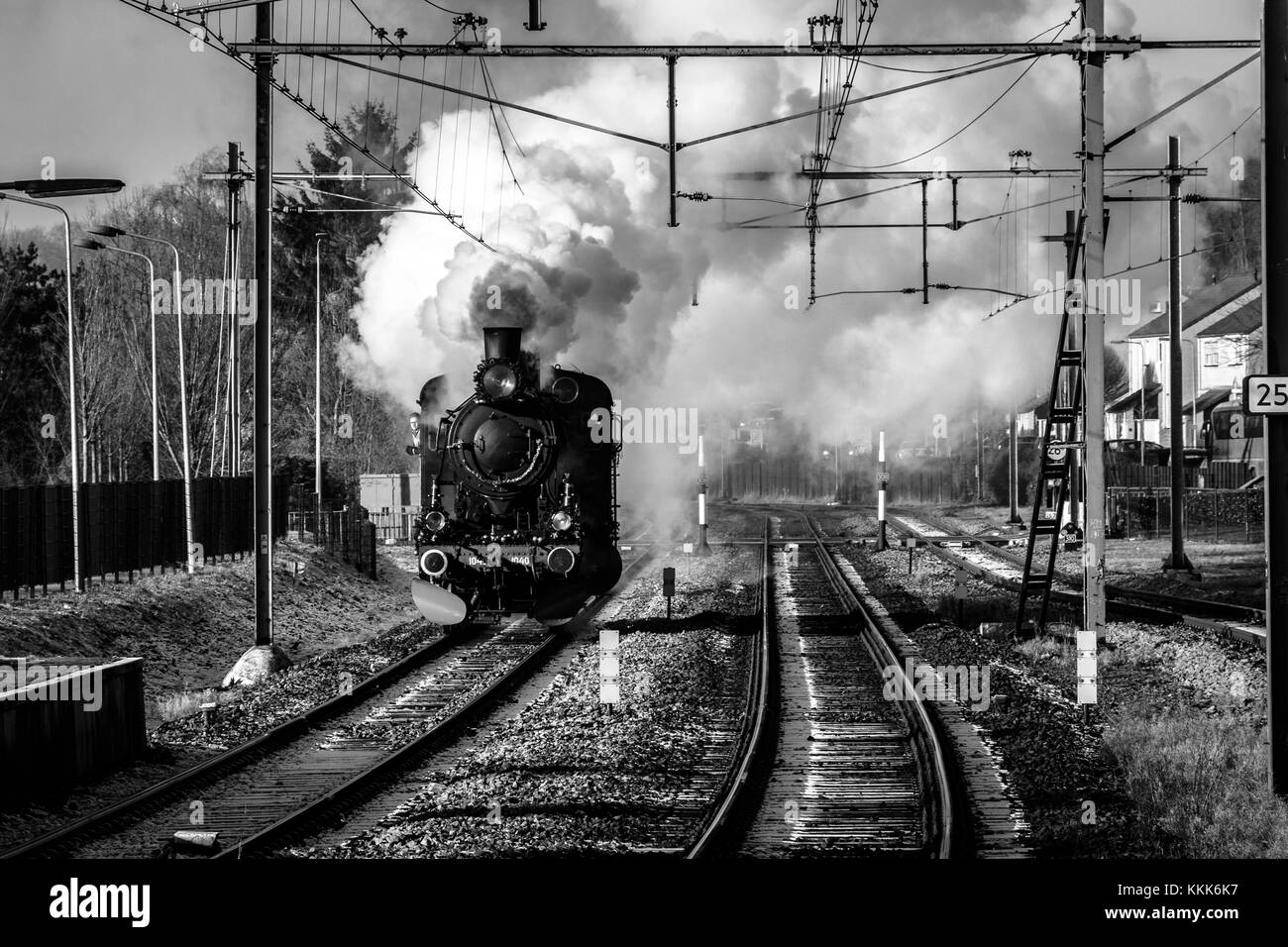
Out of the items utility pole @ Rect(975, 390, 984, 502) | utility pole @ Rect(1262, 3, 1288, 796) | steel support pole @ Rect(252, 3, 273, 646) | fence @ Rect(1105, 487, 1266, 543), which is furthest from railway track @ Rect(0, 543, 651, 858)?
utility pole @ Rect(975, 390, 984, 502)

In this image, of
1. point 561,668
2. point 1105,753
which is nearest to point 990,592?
point 561,668

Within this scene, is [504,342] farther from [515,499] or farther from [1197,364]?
[1197,364]

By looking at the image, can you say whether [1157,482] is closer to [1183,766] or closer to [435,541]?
[435,541]

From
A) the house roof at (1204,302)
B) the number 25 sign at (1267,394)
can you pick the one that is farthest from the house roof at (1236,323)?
the number 25 sign at (1267,394)

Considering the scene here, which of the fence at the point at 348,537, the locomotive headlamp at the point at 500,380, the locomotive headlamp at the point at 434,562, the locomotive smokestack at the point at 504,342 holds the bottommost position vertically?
the fence at the point at 348,537

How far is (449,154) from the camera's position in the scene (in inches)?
1053

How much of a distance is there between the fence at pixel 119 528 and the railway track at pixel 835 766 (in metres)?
11.2

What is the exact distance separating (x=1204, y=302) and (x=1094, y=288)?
174ft

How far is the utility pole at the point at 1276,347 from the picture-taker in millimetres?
8516

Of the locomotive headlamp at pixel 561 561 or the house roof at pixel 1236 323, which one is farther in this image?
the house roof at pixel 1236 323

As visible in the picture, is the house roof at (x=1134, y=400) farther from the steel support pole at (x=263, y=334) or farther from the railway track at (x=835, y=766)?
the steel support pole at (x=263, y=334)

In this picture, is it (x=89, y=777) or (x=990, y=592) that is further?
(x=990, y=592)

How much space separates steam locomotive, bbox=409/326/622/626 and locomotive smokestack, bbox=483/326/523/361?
0.5 inches
